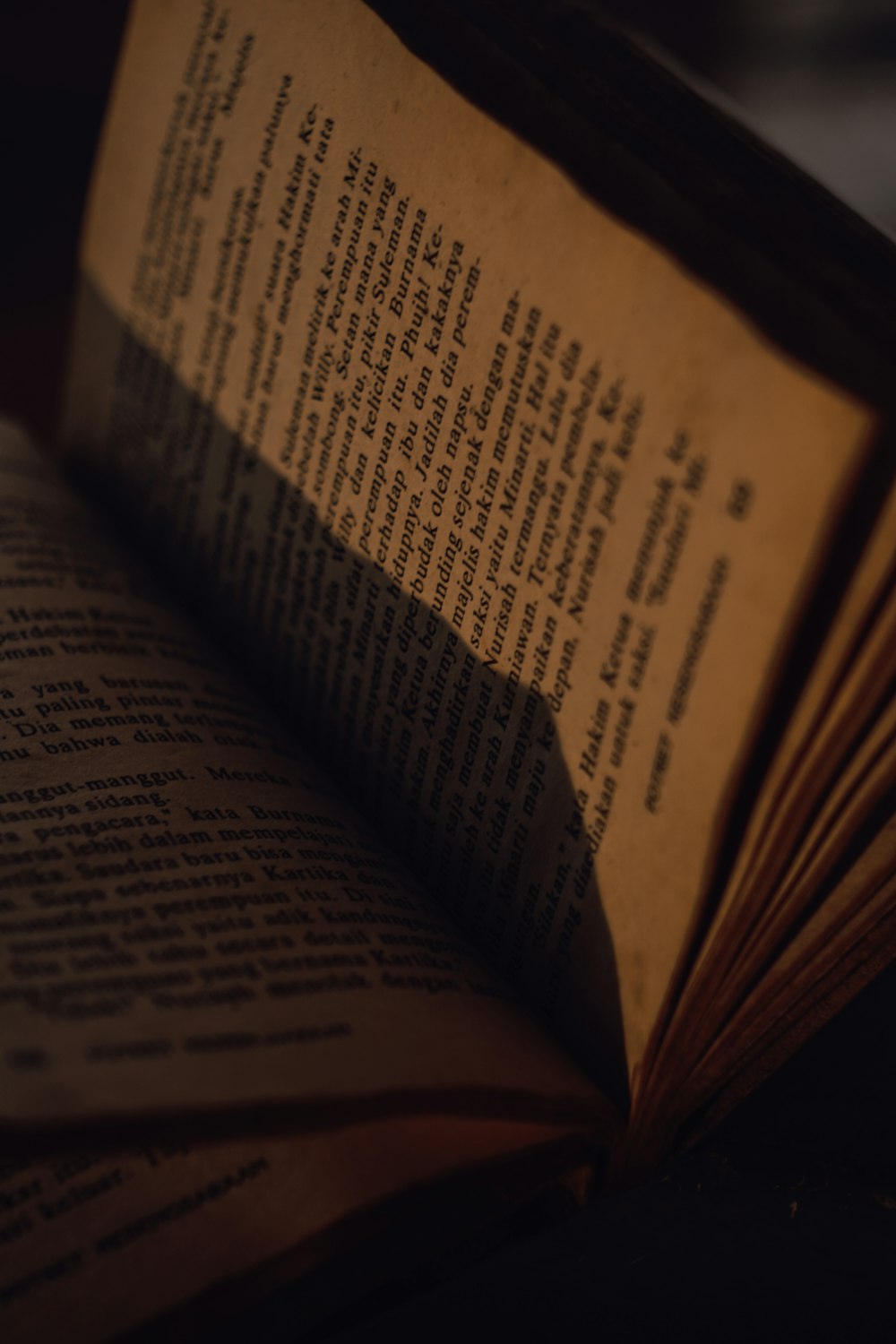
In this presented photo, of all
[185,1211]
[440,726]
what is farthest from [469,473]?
[185,1211]

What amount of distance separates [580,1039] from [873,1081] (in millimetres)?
113

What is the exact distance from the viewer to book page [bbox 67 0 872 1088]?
33 centimetres

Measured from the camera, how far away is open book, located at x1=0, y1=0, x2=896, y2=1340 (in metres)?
0.32

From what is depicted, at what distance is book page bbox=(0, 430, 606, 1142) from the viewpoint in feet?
0.98

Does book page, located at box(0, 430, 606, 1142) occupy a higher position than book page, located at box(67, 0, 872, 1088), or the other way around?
book page, located at box(67, 0, 872, 1088)

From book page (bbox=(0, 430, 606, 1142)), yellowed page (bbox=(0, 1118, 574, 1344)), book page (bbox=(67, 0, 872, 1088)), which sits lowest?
yellowed page (bbox=(0, 1118, 574, 1344))

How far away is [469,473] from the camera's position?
417 mm

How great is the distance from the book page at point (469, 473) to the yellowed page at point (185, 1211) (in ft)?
0.26

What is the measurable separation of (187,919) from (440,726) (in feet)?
0.44

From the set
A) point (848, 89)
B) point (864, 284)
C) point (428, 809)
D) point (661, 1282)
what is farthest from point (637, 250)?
point (848, 89)

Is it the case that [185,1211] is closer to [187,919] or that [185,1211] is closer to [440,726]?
[187,919]

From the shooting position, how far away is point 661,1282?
0.36m

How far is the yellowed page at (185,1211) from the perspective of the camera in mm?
319

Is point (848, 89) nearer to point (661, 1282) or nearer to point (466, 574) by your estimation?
point (466, 574)
